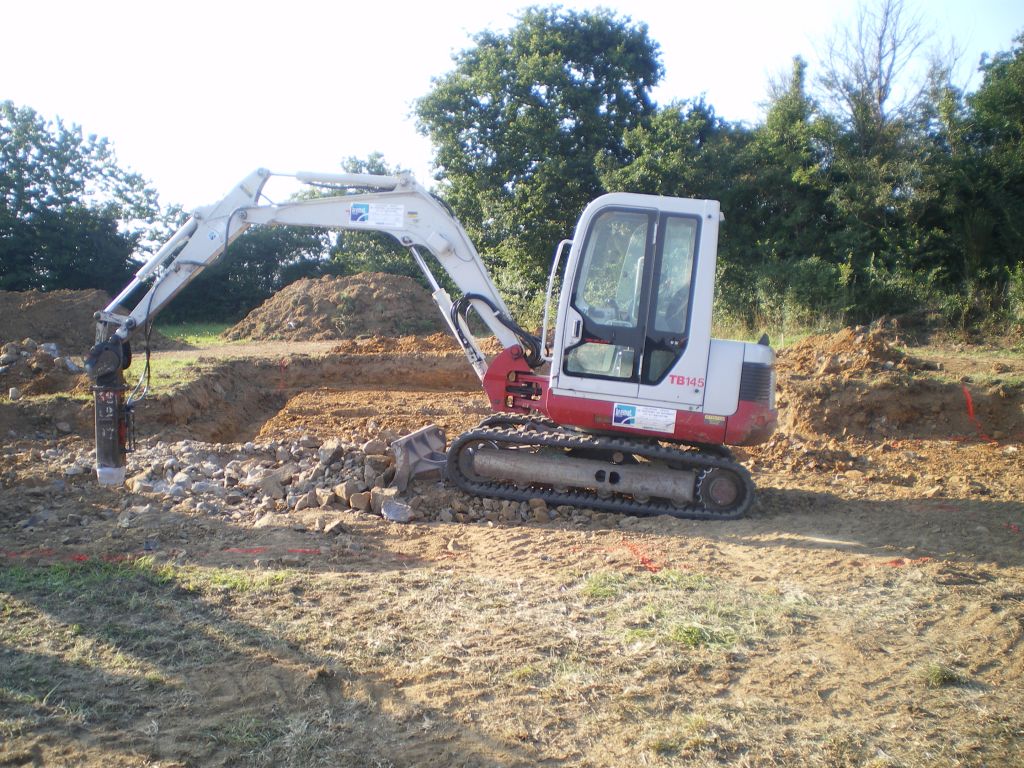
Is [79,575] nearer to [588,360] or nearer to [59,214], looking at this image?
[588,360]

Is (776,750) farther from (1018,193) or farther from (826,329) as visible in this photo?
(1018,193)

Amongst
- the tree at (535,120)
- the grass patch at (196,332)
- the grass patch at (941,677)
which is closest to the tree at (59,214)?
the grass patch at (196,332)

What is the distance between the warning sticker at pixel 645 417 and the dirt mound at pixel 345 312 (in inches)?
605

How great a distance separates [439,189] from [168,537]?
21.3m

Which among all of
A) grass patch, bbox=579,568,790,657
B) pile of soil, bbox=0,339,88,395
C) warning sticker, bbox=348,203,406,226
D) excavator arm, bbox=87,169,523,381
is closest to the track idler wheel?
grass patch, bbox=579,568,790,657

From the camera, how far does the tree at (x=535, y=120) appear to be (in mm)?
22562

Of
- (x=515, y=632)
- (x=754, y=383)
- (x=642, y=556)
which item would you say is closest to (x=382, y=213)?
(x=754, y=383)

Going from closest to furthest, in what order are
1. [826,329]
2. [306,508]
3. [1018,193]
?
1. [306,508]
2. [826,329]
3. [1018,193]

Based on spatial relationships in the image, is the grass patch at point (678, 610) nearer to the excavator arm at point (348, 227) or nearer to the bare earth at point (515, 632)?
the bare earth at point (515, 632)

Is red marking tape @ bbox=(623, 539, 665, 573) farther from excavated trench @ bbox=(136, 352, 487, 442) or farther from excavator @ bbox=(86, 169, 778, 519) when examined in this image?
excavated trench @ bbox=(136, 352, 487, 442)

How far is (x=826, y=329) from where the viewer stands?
16688mm

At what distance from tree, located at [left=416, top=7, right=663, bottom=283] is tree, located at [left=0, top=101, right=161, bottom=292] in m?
13.8

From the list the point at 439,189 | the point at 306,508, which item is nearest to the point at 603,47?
the point at 439,189

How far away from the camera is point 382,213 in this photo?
24.4 feet
